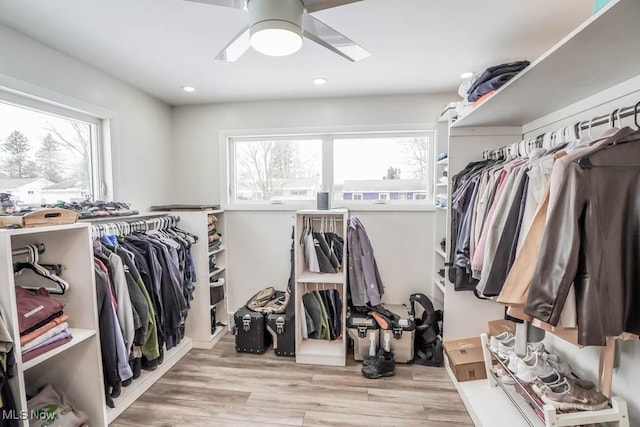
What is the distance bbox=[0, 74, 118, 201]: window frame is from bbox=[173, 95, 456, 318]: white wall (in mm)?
774

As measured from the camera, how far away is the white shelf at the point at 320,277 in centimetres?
241

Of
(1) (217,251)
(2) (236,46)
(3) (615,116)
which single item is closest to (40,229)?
(2) (236,46)

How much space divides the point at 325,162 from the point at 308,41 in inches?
50.3

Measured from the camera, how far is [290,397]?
2023 millimetres

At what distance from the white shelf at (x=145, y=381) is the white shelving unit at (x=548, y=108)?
224 centimetres

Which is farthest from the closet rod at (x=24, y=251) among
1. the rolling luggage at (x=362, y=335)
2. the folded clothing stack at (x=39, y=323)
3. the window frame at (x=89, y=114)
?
the rolling luggage at (x=362, y=335)

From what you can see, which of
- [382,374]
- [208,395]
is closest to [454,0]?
[382,374]

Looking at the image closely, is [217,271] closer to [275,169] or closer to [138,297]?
[138,297]

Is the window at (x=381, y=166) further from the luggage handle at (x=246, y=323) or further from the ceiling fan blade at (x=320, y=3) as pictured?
the ceiling fan blade at (x=320, y=3)

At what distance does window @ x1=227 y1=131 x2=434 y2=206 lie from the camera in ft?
9.46

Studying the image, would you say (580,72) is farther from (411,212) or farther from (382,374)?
(382,374)

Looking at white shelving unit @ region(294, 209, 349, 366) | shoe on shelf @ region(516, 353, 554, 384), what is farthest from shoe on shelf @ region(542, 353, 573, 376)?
white shelving unit @ region(294, 209, 349, 366)

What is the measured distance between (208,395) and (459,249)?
6.63 feet

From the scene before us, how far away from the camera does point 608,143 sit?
1.02m
